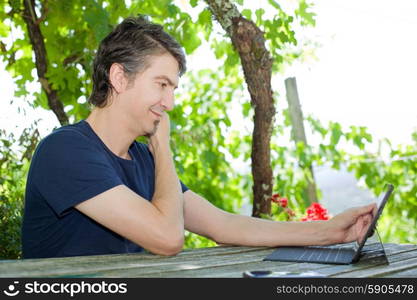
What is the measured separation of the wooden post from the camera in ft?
14.0

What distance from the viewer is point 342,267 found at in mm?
1333

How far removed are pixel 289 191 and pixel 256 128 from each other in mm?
1295

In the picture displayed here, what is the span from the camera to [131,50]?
190cm

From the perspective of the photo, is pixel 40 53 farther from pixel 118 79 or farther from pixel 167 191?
pixel 167 191

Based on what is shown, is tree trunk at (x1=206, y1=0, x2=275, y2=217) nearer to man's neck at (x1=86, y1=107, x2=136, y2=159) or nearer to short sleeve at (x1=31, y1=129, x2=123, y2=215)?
man's neck at (x1=86, y1=107, x2=136, y2=159)

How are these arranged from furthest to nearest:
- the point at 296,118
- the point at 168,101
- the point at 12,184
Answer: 1. the point at 296,118
2. the point at 12,184
3. the point at 168,101

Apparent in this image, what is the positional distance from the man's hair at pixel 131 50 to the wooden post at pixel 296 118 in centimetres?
241

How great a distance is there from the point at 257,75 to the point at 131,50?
45.8 inches

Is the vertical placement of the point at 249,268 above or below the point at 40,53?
below

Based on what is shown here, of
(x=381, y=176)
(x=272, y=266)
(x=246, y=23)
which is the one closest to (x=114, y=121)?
(x=272, y=266)

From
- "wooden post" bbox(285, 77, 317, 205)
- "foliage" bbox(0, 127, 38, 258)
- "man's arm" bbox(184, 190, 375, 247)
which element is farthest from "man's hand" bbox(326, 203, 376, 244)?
"wooden post" bbox(285, 77, 317, 205)

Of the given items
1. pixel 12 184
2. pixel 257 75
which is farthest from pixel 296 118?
pixel 12 184

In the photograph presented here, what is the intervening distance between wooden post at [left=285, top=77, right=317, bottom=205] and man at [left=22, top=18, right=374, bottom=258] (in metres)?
2.37

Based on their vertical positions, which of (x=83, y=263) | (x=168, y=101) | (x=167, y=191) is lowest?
(x=83, y=263)
